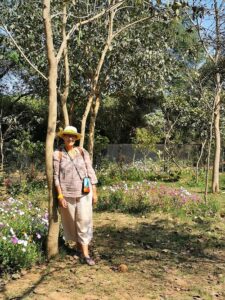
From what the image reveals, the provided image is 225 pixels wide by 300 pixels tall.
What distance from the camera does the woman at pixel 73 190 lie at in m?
5.55

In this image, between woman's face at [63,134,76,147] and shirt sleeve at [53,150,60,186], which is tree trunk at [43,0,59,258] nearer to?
shirt sleeve at [53,150,60,186]

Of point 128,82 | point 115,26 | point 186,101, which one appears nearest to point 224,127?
point 186,101

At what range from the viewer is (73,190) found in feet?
18.3

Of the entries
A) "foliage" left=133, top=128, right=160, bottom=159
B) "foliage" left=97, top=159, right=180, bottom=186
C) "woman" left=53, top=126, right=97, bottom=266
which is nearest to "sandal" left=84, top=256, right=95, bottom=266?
"woman" left=53, top=126, right=97, bottom=266

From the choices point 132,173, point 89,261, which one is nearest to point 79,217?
point 89,261

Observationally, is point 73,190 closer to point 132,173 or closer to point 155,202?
point 155,202

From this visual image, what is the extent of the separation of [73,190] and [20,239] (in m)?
0.84

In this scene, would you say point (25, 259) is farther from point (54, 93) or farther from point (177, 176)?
point (177, 176)

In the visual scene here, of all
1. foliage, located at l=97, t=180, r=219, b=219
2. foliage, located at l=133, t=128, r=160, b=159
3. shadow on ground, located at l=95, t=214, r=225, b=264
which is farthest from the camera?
foliage, located at l=133, t=128, r=160, b=159

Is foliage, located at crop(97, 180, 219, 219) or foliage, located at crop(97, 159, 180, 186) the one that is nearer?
foliage, located at crop(97, 180, 219, 219)

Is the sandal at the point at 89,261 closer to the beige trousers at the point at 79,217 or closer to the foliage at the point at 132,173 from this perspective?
the beige trousers at the point at 79,217

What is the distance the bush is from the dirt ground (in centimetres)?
16

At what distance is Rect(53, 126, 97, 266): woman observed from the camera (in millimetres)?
5547

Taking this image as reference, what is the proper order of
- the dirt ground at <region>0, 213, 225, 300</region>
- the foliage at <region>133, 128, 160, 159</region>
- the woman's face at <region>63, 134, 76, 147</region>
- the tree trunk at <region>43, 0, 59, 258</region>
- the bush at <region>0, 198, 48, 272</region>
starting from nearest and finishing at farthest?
the dirt ground at <region>0, 213, 225, 300</region> < the bush at <region>0, 198, 48, 272</region> < the tree trunk at <region>43, 0, 59, 258</region> < the woman's face at <region>63, 134, 76, 147</region> < the foliage at <region>133, 128, 160, 159</region>
